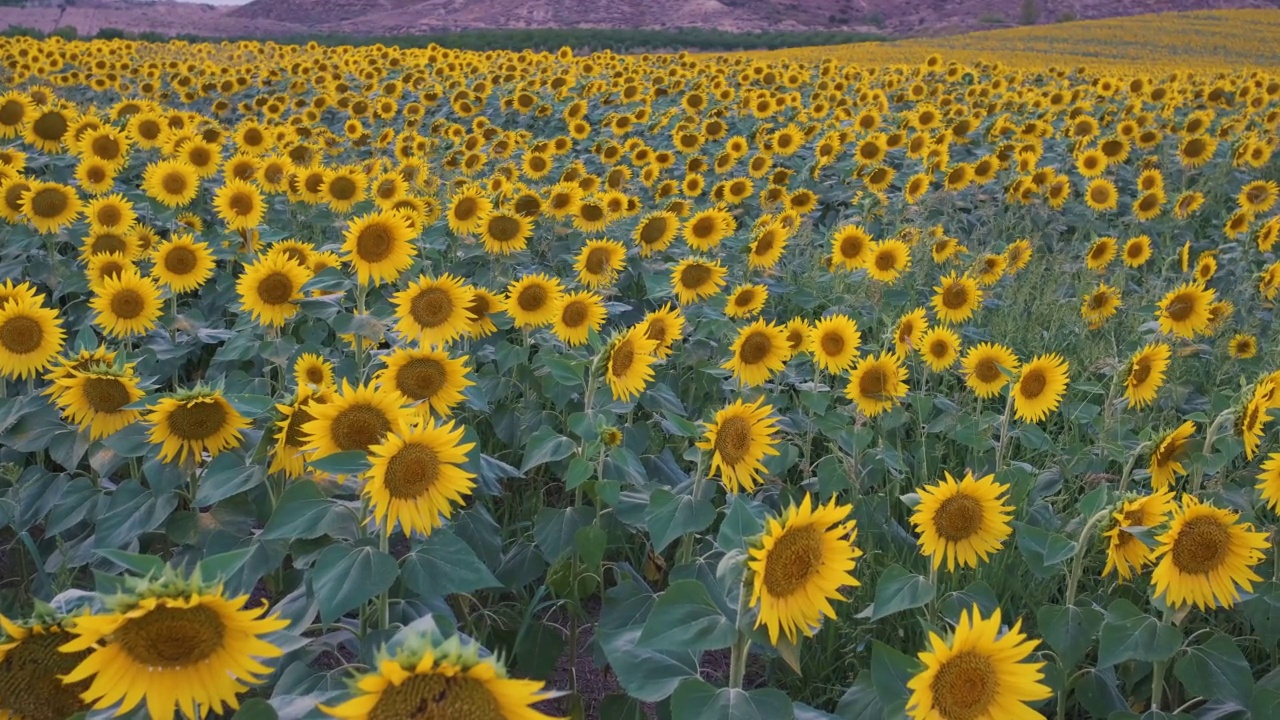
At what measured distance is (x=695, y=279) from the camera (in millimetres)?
4301

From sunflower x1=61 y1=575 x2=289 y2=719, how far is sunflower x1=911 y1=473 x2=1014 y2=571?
5.08ft

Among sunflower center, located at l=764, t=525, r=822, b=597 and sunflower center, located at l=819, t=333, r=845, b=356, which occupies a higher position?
sunflower center, located at l=764, t=525, r=822, b=597

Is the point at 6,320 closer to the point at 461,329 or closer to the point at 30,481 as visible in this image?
the point at 30,481

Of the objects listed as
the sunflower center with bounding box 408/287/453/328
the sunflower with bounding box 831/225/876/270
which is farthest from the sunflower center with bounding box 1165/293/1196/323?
the sunflower center with bounding box 408/287/453/328

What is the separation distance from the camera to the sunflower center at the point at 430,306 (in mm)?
3102

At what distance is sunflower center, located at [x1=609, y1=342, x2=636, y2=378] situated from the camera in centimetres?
278

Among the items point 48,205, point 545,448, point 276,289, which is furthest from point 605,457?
point 48,205

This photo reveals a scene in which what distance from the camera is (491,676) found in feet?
3.73

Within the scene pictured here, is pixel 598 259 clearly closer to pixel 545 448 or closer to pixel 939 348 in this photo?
pixel 939 348

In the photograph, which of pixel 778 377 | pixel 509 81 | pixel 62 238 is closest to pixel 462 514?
→ pixel 778 377

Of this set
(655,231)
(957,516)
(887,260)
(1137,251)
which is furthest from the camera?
(1137,251)

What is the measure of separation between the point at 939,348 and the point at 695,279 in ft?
3.79

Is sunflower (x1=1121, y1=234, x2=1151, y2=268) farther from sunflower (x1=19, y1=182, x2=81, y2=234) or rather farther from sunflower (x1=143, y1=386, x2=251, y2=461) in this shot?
sunflower (x1=19, y1=182, x2=81, y2=234)

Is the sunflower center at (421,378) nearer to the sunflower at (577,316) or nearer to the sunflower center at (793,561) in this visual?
the sunflower at (577,316)
